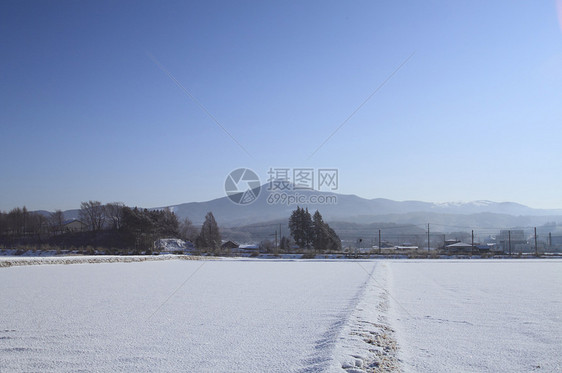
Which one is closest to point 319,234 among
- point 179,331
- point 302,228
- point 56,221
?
point 302,228

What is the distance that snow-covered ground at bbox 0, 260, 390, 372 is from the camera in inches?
143

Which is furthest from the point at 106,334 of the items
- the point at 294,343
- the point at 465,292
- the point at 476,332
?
the point at 465,292

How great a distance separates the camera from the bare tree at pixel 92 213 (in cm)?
5244

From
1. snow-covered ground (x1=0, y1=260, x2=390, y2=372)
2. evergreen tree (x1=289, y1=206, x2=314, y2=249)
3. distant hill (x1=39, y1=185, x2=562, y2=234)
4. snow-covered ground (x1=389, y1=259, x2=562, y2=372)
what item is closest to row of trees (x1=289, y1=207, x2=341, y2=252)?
evergreen tree (x1=289, y1=206, x2=314, y2=249)

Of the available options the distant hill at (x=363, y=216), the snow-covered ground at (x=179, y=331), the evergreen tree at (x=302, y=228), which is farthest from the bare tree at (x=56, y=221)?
the distant hill at (x=363, y=216)

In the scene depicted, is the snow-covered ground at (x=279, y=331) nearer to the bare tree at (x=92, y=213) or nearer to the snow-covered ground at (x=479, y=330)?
the snow-covered ground at (x=479, y=330)

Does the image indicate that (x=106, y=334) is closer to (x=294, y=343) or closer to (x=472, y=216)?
(x=294, y=343)

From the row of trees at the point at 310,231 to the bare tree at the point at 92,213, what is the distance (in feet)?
84.9

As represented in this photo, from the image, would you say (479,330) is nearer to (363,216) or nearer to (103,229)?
(103,229)

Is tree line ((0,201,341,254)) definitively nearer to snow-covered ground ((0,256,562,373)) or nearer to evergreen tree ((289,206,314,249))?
evergreen tree ((289,206,314,249))

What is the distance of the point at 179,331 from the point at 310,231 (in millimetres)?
38839

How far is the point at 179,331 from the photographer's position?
4.81 meters

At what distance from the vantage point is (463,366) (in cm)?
361

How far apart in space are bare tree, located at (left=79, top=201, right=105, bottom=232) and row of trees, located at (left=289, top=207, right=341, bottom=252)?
84.9 ft
